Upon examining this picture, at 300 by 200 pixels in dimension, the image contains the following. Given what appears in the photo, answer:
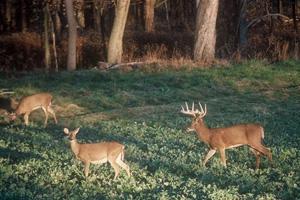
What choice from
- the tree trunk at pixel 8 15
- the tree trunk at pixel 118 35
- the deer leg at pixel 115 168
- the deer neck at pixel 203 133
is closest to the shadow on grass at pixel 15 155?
the deer leg at pixel 115 168

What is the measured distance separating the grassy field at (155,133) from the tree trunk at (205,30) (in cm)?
289

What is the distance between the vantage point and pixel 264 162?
469 inches

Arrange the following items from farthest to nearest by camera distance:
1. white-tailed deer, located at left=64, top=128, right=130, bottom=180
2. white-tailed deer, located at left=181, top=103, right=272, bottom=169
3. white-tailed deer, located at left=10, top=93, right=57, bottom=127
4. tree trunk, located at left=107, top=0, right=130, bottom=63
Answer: tree trunk, located at left=107, top=0, right=130, bottom=63 → white-tailed deer, located at left=10, top=93, right=57, bottom=127 → white-tailed deer, located at left=181, top=103, right=272, bottom=169 → white-tailed deer, located at left=64, top=128, right=130, bottom=180

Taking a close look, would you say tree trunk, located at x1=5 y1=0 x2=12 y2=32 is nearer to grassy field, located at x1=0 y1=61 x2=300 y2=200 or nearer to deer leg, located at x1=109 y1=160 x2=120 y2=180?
grassy field, located at x1=0 y1=61 x2=300 y2=200

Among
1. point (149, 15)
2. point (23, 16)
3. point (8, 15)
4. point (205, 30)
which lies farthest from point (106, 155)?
point (8, 15)

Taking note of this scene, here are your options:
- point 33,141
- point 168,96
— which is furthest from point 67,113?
point 33,141

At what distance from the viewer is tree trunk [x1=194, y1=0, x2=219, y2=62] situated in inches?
1067

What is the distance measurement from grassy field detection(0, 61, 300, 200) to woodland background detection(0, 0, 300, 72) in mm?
3053

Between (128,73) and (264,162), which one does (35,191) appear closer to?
(264,162)

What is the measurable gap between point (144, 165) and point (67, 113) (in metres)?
7.53

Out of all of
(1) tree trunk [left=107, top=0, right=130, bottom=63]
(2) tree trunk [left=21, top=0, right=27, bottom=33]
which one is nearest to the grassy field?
(1) tree trunk [left=107, top=0, right=130, bottom=63]

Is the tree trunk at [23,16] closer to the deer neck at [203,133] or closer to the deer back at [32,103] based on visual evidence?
the deer back at [32,103]

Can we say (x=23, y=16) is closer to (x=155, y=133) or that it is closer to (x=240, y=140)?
(x=155, y=133)

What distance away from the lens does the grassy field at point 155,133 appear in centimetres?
1006
